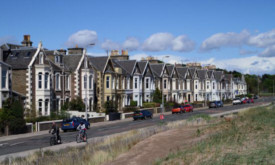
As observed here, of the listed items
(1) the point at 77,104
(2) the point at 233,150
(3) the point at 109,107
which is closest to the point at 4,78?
(1) the point at 77,104

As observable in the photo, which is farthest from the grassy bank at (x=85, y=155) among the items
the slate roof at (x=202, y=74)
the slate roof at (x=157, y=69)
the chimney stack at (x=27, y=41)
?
the slate roof at (x=202, y=74)

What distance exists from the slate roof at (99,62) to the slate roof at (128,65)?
24.1 ft

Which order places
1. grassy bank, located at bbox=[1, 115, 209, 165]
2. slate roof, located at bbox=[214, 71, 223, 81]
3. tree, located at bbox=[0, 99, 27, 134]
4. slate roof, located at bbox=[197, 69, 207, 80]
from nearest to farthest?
grassy bank, located at bbox=[1, 115, 209, 165] < tree, located at bbox=[0, 99, 27, 134] < slate roof, located at bbox=[197, 69, 207, 80] < slate roof, located at bbox=[214, 71, 223, 81]

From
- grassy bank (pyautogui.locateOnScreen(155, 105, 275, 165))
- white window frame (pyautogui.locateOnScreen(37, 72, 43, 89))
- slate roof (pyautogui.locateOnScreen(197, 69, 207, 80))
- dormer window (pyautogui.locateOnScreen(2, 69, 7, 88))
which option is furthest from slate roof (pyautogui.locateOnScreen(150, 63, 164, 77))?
grassy bank (pyautogui.locateOnScreen(155, 105, 275, 165))

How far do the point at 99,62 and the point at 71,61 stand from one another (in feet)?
20.2

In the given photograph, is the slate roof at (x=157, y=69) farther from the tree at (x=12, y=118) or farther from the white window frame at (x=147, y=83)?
the tree at (x=12, y=118)

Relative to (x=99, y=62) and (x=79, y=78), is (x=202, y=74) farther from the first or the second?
(x=79, y=78)

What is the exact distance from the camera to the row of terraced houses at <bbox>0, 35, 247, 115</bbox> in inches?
1823

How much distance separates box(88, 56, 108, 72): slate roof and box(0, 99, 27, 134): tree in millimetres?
23063

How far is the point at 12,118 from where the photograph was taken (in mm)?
36875

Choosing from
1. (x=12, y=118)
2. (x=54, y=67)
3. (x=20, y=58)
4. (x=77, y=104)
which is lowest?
(x=12, y=118)

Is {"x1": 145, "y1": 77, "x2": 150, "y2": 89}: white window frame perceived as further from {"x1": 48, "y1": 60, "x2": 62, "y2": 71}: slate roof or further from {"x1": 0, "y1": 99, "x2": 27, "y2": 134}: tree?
{"x1": 0, "y1": 99, "x2": 27, "y2": 134}: tree

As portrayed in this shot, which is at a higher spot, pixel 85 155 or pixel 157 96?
pixel 157 96

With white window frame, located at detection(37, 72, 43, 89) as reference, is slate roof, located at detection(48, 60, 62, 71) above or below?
above
